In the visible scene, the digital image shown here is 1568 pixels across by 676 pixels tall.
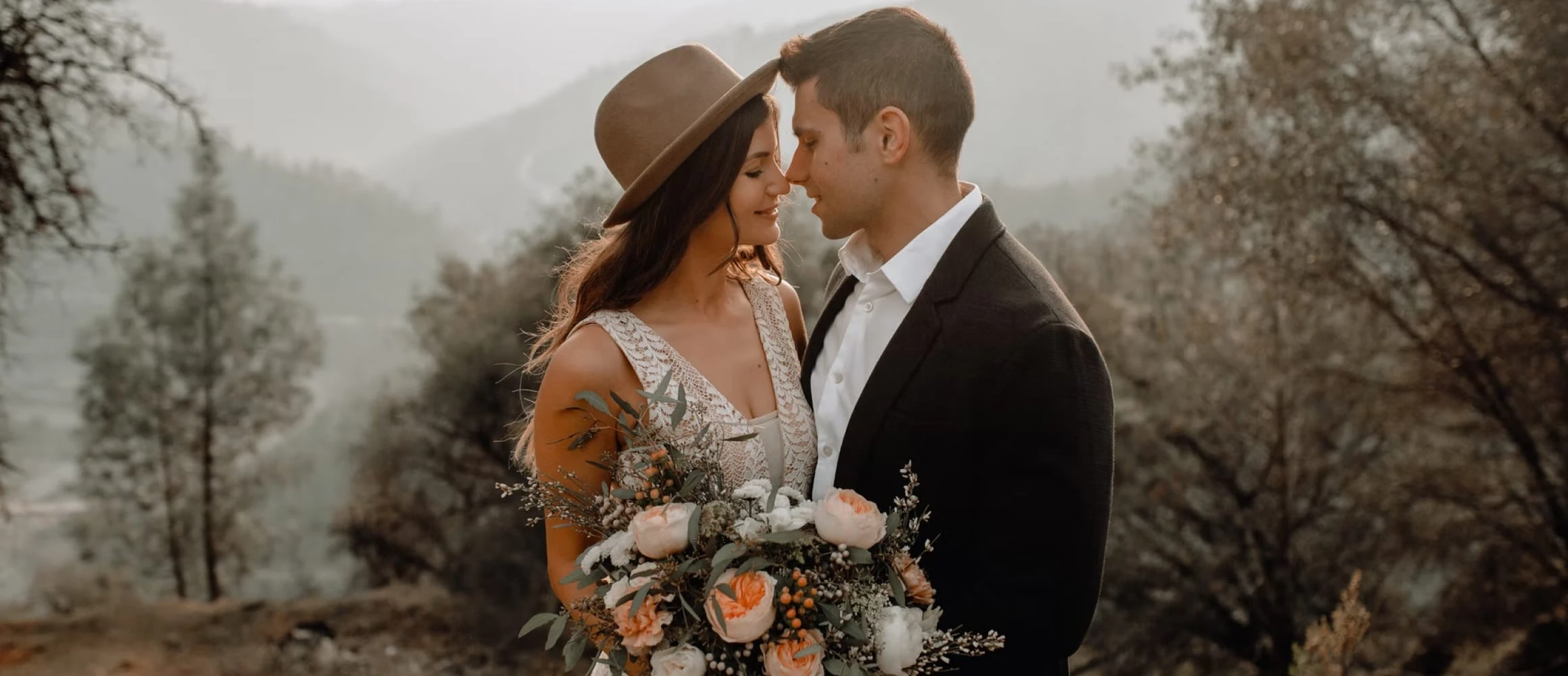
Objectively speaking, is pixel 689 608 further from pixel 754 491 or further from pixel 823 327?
pixel 823 327

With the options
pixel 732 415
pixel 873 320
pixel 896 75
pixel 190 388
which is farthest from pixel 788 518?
pixel 190 388

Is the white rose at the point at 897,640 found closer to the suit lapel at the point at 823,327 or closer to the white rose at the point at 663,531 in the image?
the white rose at the point at 663,531

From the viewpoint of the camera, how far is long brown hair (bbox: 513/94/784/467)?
8.62 feet

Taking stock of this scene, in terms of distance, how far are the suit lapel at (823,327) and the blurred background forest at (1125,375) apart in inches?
25.5

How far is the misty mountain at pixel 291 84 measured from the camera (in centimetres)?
3384

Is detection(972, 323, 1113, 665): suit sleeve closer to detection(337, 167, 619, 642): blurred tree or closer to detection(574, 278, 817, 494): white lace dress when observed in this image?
detection(574, 278, 817, 494): white lace dress

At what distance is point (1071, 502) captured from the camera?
210 cm

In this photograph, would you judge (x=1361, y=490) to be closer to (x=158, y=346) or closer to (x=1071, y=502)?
(x=1071, y=502)

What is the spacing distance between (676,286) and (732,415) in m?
0.42

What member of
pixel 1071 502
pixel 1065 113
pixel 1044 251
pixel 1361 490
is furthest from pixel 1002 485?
pixel 1065 113

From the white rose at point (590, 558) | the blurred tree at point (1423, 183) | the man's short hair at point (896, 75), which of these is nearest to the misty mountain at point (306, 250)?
the blurred tree at point (1423, 183)

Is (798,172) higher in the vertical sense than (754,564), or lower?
higher

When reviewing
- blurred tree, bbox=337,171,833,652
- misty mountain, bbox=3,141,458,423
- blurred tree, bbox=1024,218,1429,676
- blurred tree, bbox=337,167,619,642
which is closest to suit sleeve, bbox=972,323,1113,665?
blurred tree, bbox=1024,218,1429,676

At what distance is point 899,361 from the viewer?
2.26 m
